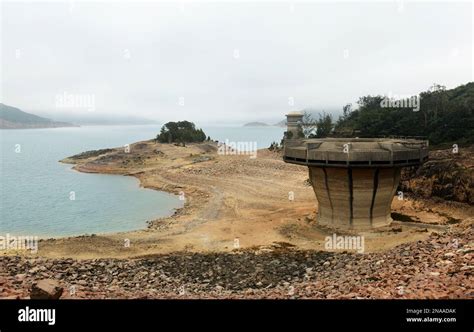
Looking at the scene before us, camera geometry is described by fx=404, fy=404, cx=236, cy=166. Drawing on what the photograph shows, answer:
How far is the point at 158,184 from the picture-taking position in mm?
41812

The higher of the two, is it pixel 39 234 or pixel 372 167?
pixel 372 167

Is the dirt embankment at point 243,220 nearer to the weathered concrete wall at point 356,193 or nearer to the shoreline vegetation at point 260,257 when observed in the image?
the shoreline vegetation at point 260,257

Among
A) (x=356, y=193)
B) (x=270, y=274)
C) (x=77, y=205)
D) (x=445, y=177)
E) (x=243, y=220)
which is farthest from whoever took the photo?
(x=77, y=205)

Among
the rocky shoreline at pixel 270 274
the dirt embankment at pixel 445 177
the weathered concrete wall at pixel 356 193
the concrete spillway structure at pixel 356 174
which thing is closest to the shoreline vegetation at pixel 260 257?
the rocky shoreline at pixel 270 274

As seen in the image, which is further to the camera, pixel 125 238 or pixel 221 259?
pixel 125 238

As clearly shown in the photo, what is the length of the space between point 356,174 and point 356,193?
3.20 feet

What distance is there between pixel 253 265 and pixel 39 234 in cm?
1465

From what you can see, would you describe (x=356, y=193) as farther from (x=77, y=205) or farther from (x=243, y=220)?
(x=77, y=205)

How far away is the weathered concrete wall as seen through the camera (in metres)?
18.5

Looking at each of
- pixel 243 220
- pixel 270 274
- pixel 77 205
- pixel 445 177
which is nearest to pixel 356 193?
pixel 270 274

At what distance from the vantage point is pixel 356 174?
18.3 metres

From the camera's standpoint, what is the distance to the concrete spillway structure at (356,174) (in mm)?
17703

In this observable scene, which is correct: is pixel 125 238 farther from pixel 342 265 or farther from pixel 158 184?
pixel 158 184
